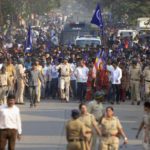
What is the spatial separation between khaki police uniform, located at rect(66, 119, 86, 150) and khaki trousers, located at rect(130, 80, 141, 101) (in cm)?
1550

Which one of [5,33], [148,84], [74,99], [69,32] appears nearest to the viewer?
[148,84]

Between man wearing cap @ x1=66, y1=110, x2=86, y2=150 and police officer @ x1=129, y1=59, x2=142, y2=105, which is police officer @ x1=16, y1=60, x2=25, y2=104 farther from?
man wearing cap @ x1=66, y1=110, x2=86, y2=150

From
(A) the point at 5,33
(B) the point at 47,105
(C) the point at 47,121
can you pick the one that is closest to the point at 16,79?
(B) the point at 47,105

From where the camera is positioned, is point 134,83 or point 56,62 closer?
point 134,83

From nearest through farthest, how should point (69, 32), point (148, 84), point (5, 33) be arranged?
point (148, 84) < point (69, 32) < point (5, 33)

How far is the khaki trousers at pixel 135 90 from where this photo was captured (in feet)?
104

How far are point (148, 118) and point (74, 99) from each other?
15908mm

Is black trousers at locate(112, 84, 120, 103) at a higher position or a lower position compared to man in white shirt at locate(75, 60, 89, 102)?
lower

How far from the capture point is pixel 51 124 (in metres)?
25.4

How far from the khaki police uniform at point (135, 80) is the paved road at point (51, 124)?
478 millimetres

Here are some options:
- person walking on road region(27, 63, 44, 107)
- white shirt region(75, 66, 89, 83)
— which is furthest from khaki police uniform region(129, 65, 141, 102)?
person walking on road region(27, 63, 44, 107)

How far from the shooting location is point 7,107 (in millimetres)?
17922

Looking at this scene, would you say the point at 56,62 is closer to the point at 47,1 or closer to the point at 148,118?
the point at 148,118

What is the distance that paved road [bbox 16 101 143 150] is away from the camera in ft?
69.8
